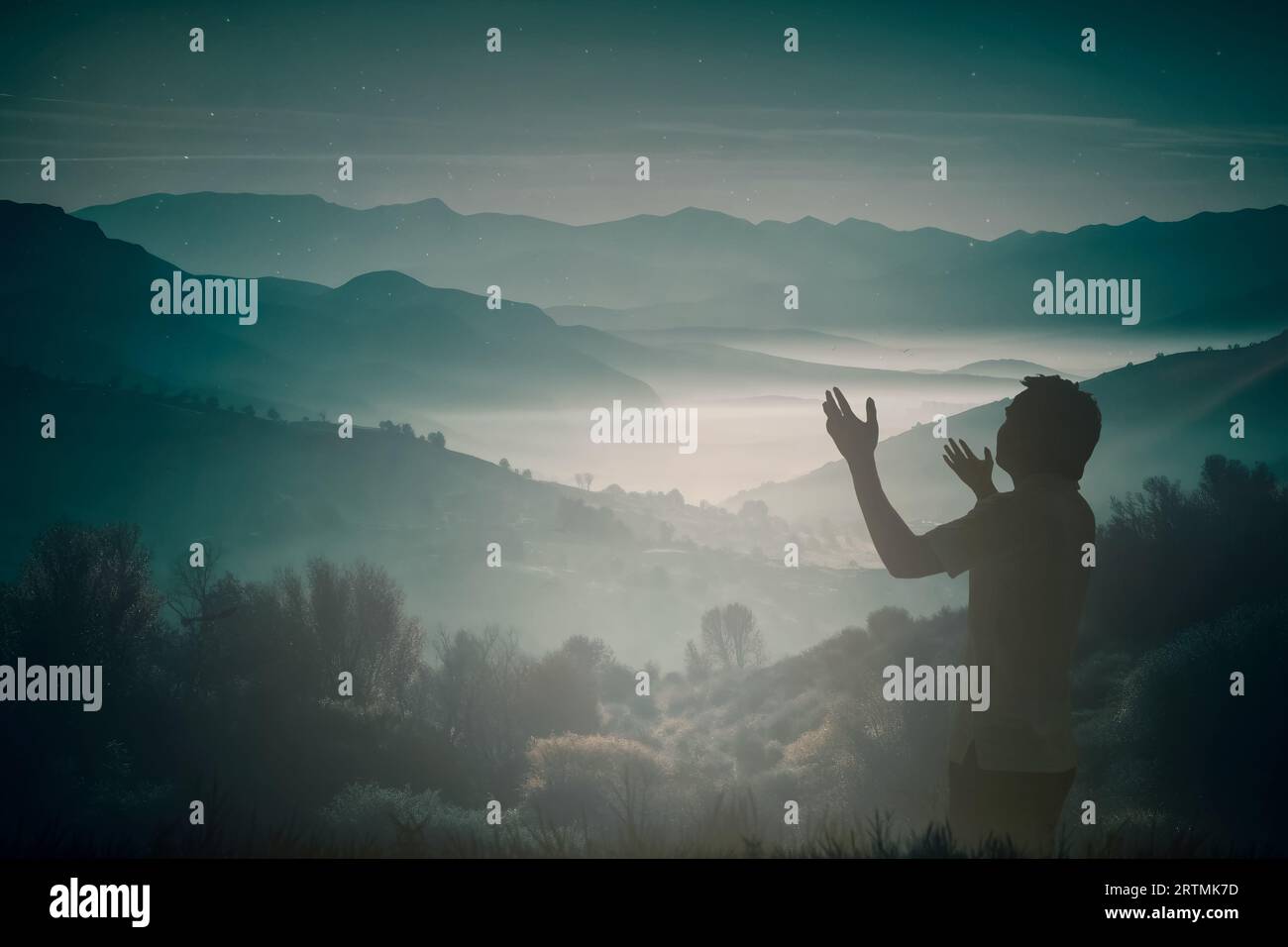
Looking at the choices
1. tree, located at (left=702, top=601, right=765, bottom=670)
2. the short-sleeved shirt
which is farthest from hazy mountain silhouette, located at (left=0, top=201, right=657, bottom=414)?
the short-sleeved shirt

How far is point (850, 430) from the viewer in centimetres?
366

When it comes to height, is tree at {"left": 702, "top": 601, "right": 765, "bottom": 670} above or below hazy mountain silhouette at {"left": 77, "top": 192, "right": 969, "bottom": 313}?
below

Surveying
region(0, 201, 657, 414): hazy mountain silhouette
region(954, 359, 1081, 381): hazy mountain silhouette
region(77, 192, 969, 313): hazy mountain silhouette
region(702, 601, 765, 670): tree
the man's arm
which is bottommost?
region(702, 601, 765, 670): tree

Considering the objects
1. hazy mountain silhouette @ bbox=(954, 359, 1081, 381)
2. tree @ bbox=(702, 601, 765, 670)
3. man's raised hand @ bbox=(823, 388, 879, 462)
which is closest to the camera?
man's raised hand @ bbox=(823, 388, 879, 462)

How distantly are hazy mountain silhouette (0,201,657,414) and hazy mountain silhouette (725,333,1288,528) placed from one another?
1876 mm

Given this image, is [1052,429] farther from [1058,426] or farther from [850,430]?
[850,430]

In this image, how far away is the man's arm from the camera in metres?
3.45

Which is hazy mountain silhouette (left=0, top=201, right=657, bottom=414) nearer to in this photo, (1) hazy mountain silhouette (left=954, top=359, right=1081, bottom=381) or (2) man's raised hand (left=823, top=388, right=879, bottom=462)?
(1) hazy mountain silhouette (left=954, top=359, right=1081, bottom=381)

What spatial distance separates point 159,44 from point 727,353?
452 cm

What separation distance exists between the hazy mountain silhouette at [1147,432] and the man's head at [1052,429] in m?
1.89

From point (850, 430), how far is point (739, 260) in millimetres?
3430
